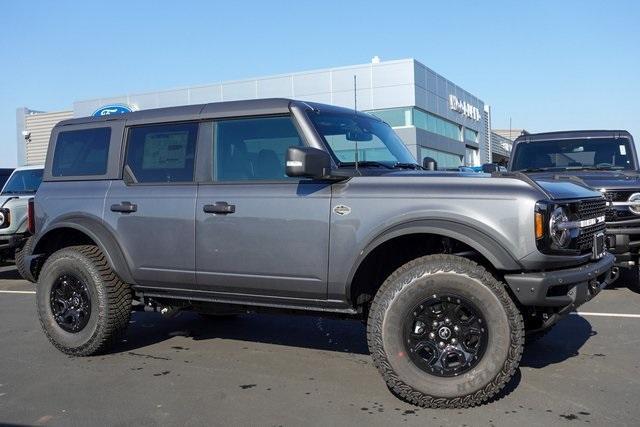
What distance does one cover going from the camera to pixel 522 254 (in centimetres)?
375

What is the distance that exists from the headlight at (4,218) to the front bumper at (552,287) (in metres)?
9.09

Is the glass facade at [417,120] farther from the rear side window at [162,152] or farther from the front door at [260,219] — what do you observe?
the front door at [260,219]

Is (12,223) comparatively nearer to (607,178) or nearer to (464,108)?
(607,178)

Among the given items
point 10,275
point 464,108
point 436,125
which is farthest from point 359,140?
point 464,108

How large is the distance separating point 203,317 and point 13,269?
7897 mm

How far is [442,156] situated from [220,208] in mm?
34792

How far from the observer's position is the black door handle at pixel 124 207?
5.09 meters

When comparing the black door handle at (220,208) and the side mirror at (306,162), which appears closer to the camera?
the side mirror at (306,162)

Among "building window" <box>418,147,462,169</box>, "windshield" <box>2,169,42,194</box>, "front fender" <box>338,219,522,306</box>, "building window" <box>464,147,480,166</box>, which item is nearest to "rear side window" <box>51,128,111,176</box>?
"front fender" <box>338,219,522,306</box>

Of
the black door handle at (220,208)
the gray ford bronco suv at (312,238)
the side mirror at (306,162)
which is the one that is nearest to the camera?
the gray ford bronco suv at (312,238)

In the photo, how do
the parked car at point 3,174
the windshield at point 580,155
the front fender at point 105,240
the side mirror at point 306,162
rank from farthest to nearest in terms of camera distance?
the parked car at point 3,174 < the windshield at point 580,155 < the front fender at point 105,240 < the side mirror at point 306,162

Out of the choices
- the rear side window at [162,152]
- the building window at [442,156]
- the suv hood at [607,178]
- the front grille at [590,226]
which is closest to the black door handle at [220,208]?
the rear side window at [162,152]

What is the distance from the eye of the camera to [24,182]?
12.1 metres

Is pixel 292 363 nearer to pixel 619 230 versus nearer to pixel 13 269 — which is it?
pixel 619 230
